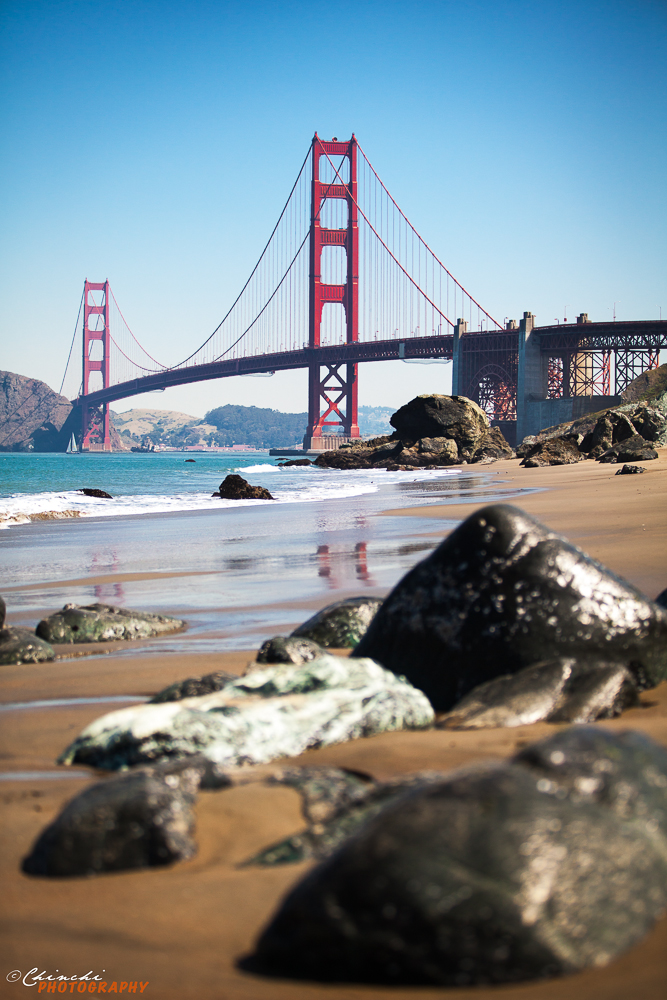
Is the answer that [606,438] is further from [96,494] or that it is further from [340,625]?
[340,625]

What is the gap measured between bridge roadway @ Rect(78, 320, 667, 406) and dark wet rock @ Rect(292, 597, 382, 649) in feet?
138

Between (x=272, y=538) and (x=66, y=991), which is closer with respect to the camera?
(x=66, y=991)

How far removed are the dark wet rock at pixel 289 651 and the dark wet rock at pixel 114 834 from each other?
3.52 feet

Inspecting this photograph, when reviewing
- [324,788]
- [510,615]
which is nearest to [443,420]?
[510,615]

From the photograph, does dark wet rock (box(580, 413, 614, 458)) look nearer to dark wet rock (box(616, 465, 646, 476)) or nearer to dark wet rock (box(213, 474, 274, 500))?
dark wet rock (box(616, 465, 646, 476))

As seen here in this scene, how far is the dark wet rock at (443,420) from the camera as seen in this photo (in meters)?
30.4

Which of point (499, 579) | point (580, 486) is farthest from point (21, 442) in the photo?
point (499, 579)

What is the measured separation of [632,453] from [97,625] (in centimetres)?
1358

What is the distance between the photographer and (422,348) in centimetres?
4666

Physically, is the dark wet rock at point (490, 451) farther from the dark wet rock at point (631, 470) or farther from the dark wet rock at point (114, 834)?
the dark wet rock at point (114, 834)

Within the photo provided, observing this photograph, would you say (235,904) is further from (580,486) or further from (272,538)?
(580,486)

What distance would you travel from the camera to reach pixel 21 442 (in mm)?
85188

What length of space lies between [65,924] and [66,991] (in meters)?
0.12

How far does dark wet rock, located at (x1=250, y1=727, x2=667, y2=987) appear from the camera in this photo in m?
0.91
